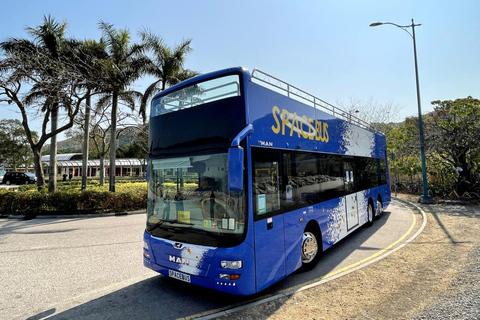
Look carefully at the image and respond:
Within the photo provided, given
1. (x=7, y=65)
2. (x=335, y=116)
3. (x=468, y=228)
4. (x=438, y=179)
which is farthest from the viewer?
(x=438, y=179)

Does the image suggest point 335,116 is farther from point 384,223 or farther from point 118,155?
point 118,155

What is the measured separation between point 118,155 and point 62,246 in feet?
198

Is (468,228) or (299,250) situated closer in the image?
(299,250)

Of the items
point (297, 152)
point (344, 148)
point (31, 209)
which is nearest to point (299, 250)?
point (297, 152)

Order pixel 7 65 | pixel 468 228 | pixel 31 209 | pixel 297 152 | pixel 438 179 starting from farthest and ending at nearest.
Answer: pixel 438 179
pixel 31 209
pixel 7 65
pixel 468 228
pixel 297 152

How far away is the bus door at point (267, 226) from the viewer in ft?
12.4

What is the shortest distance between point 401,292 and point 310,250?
1.63m

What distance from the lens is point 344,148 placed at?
722cm

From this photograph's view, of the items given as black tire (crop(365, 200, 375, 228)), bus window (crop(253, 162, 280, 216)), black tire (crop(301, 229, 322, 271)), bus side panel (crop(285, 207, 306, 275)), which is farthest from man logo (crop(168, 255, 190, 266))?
black tire (crop(365, 200, 375, 228))

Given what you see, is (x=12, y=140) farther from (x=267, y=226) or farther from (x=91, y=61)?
(x=267, y=226)

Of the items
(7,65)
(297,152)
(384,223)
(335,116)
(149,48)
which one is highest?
(149,48)

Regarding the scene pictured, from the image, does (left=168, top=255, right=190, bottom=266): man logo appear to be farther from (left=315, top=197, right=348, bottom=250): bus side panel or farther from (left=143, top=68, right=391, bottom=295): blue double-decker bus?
(left=315, top=197, right=348, bottom=250): bus side panel

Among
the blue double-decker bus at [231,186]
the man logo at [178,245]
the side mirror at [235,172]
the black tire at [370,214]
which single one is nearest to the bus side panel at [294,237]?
the blue double-decker bus at [231,186]

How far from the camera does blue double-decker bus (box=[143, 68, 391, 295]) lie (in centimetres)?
359
